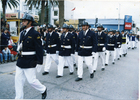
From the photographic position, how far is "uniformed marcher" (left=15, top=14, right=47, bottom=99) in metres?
3.76

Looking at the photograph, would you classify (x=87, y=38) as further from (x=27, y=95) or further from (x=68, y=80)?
(x=27, y=95)

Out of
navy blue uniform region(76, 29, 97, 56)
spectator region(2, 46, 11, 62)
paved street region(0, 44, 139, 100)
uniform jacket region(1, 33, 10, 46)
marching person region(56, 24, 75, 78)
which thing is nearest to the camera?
paved street region(0, 44, 139, 100)

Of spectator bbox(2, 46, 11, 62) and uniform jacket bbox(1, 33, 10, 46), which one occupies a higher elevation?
uniform jacket bbox(1, 33, 10, 46)

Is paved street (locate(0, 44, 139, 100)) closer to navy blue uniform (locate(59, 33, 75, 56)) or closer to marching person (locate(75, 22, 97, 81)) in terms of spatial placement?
marching person (locate(75, 22, 97, 81))

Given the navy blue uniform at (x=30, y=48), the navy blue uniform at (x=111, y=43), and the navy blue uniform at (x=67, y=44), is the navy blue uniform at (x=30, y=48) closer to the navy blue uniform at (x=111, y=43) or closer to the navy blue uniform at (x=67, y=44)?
the navy blue uniform at (x=67, y=44)

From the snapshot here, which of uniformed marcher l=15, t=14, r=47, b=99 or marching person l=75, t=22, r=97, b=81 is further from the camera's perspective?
marching person l=75, t=22, r=97, b=81

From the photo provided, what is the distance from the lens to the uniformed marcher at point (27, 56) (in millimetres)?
3760

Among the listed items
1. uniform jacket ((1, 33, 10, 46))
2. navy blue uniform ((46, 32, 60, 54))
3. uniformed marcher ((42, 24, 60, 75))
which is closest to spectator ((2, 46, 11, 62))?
uniform jacket ((1, 33, 10, 46))

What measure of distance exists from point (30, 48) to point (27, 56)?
20 cm

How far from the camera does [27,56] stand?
12.5ft

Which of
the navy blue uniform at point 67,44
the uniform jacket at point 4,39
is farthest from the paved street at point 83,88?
the uniform jacket at point 4,39

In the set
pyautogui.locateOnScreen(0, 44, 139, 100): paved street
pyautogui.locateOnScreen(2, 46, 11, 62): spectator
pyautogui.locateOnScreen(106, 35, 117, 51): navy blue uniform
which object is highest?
pyautogui.locateOnScreen(106, 35, 117, 51): navy blue uniform

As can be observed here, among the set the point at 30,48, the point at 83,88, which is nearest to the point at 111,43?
the point at 83,88

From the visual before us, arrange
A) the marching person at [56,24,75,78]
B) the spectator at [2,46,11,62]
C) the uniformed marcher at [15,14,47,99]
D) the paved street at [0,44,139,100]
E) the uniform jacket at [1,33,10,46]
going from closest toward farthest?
the uniformed marcher at [15,14,47,99] < the paved street at [0,44,139,100] < the marching person at [56,24,75,78] < the spectator at [2,46,11,62] < the uniform jacket at [1,33,10,46]
